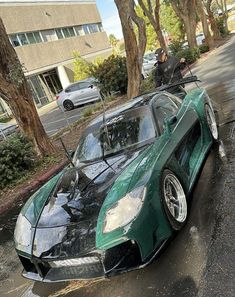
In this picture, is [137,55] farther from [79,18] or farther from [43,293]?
[79,18]

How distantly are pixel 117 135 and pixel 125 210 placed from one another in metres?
1.72

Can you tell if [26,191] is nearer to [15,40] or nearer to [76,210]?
[76,210]

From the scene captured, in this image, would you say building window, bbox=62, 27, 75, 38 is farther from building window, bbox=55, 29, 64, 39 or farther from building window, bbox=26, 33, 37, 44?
building window, bbox=26, 33, 37, 44

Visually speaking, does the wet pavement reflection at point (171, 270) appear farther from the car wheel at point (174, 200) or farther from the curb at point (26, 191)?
the curb at point (26, 191)

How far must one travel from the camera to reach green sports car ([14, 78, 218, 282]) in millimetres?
3375

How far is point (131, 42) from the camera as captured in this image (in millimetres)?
13789

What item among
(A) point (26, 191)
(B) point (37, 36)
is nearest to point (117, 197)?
(A) point (26, 191)

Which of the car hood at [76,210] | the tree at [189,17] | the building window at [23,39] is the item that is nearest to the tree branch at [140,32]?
the car hood at [76,210]

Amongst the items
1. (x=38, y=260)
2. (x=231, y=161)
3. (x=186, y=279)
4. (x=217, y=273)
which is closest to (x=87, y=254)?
(x=38, y=260)

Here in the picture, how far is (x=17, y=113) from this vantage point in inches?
379

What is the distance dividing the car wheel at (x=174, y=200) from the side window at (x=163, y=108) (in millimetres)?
910

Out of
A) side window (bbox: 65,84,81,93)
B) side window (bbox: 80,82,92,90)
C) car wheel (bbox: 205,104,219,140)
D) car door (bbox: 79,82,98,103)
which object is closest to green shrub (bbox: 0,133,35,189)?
car wheel (bbox: 205,104,219,140)

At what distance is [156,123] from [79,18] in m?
39.8

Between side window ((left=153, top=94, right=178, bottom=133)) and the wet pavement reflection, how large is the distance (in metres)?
0.91
